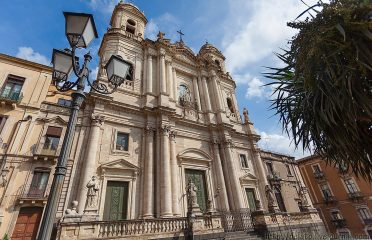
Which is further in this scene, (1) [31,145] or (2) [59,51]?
(1) [31,145]

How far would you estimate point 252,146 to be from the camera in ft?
64.1

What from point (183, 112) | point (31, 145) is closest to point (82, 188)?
point (31, 145)

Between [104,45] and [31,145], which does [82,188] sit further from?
[104,45]

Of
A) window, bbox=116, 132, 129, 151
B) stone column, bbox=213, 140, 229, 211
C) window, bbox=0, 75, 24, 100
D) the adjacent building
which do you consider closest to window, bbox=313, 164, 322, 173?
the adjacent building

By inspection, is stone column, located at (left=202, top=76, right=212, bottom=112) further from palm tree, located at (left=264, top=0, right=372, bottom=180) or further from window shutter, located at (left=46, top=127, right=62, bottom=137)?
palm tree, located at (left=264, top=0, right=372, bottom=180)

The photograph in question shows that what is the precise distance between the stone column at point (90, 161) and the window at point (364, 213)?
96.1 ft

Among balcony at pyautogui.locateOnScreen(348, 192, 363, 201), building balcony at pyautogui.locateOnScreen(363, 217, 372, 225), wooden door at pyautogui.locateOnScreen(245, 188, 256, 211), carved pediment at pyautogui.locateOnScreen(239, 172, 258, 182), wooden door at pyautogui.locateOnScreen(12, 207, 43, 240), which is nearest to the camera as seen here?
wooden door at pyautogui.locateOnScreen(12, 207, 43, 240)

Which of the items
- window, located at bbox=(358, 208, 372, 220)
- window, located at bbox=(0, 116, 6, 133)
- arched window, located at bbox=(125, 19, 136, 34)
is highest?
arched window, located at bbox=(125, 19, 136, 34)

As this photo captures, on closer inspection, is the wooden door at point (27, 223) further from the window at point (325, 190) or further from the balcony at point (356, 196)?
the window at point (325, 190)

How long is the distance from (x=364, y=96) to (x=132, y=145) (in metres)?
11.9

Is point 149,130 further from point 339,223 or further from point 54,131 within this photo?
point 339,223

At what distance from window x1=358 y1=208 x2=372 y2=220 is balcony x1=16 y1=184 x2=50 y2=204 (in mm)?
31177

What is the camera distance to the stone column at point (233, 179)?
1481 centimetres

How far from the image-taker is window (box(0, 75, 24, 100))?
12.7m
